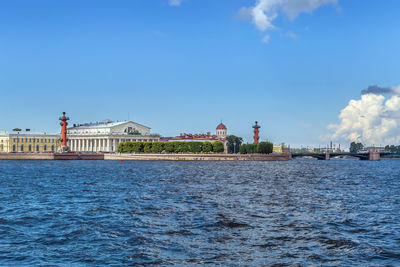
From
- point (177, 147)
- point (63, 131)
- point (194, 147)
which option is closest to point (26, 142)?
point (63, 131)

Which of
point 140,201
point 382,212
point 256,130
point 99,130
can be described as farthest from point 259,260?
point 99,130

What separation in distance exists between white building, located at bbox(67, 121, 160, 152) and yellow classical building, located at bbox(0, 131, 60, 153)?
24.5ft

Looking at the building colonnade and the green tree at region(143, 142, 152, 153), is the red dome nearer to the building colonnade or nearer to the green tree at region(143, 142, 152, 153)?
the building colonnade

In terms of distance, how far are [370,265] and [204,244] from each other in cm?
453

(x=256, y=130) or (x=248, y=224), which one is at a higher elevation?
(x=256, y=130)

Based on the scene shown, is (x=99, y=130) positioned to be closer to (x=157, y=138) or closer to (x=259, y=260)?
(x=157, y=138)

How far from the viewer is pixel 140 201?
83.6 feet

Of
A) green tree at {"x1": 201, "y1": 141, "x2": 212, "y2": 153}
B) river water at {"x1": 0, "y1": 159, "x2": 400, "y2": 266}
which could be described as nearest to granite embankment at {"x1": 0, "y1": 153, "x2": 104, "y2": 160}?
green tree at {"x1": 201, "y1": 141, "x2": 212, "y2": 153}

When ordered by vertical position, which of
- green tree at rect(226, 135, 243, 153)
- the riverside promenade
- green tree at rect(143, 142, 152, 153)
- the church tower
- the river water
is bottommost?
the river water

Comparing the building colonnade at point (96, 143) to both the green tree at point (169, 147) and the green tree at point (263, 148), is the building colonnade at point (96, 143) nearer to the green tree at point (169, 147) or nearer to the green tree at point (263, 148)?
the green tree at point (169, 147)

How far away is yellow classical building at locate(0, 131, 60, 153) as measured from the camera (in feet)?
435

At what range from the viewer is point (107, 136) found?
137875mm

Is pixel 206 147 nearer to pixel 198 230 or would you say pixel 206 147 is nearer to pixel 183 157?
pixel 183 157

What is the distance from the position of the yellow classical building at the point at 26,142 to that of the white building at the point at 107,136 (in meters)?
7.45
